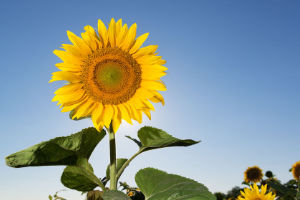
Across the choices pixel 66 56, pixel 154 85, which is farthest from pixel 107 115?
pixel 66 56

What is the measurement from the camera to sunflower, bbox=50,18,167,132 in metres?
2.45

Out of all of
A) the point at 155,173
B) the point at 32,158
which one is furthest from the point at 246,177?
the point at 32,158

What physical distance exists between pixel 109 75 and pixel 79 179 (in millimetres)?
850

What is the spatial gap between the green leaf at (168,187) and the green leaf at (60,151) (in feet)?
1.44

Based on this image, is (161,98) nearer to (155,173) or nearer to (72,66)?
(155,173)

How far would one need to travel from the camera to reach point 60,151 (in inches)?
84.8

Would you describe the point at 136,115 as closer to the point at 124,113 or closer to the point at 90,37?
the point at 124,113

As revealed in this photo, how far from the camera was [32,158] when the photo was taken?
6.63 ft

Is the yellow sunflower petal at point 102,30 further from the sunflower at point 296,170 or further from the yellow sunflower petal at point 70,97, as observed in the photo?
the sunflower at point 296,170

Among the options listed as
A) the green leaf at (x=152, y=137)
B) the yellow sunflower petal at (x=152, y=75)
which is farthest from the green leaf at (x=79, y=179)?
the yellow sunflower petal at (x=152, y=75)

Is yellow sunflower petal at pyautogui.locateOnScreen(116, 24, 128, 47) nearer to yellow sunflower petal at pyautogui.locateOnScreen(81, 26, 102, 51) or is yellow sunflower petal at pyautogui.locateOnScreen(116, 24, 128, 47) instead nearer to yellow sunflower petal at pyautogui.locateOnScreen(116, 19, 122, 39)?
yellow sunflower petal at pyautogui.locateOnScreen(116, 19, 122, 39)

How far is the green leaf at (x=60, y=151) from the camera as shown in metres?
2.00

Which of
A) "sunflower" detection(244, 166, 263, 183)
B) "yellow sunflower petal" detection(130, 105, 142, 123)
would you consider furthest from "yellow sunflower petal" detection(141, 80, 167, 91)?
"sunflower" detection(244, 166, 263, 183)

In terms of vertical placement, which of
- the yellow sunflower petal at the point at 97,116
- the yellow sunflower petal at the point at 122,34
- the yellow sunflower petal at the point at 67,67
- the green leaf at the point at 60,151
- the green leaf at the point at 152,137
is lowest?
the green leaf at the point at 60,151
